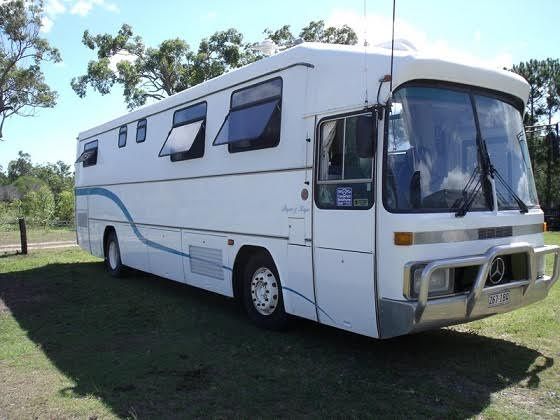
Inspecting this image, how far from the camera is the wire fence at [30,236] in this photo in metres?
15.8

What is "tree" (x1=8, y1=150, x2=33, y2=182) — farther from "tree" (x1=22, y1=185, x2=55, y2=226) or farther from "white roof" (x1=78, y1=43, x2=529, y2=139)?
"white roof" (x1=78, y1=43, x2=529, y2=139)

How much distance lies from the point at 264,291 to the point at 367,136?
258 cm

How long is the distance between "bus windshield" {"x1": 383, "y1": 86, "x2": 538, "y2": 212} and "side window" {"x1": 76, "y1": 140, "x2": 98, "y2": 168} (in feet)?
29.3

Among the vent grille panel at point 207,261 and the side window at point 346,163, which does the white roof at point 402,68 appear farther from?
the vent grille panel at point 207,261

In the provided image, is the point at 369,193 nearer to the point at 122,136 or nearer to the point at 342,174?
the point at 342,174

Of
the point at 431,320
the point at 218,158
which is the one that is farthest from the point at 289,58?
the point at 431,320

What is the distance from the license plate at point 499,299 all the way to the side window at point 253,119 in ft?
9.30

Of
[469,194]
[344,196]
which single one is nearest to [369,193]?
[344,196]

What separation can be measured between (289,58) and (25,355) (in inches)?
175

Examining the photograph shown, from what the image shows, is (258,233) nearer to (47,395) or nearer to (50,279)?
(47,395)

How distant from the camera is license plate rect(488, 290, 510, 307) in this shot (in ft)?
16.8

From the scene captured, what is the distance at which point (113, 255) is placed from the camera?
1148 centimetres

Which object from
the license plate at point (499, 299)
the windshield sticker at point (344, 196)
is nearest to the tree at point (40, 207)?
the windshield sticker at point (344, 196)

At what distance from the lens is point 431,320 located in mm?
4781
